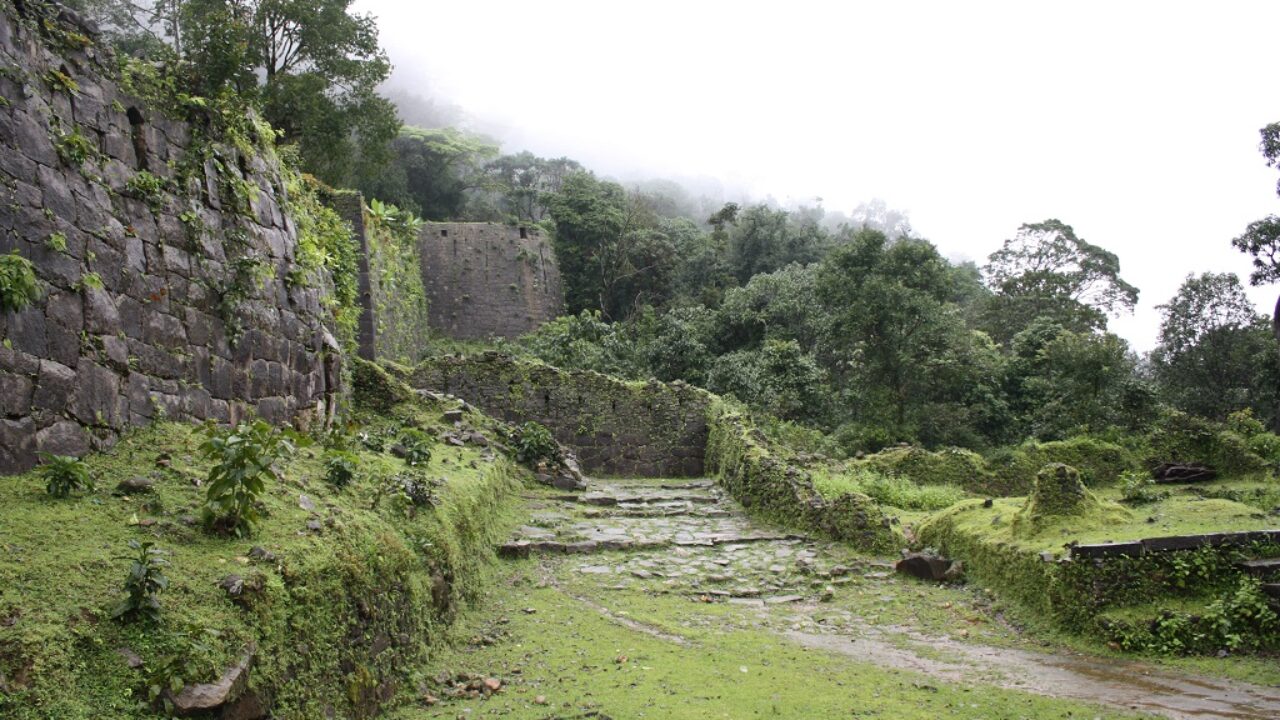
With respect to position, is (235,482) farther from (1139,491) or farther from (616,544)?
(1139,491)

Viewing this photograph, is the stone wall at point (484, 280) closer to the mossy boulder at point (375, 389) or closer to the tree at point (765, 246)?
the tree at point (765, 246)

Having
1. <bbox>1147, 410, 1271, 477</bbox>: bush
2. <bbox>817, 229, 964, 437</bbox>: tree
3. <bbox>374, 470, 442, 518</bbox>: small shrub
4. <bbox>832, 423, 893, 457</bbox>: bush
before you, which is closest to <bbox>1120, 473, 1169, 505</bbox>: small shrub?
<bbox>1147, 410, 1271, 477</bbox>: bush

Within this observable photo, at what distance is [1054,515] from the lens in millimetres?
7203

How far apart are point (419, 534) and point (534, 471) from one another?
7065 millimetres

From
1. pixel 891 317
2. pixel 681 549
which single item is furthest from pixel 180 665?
pixel 891 317

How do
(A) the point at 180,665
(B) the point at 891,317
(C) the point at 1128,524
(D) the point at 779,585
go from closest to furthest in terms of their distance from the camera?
(A) the point at 180,665
(C) the point at 1128,524
(D) the point at 779,585
(B) the point at 891,317

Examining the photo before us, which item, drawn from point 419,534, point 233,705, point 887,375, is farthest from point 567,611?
point 887,375

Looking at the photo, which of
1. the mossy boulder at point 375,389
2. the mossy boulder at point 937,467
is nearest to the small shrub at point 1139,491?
the mossy boulder at point 937,467

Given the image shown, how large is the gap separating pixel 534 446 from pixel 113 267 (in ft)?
26.5

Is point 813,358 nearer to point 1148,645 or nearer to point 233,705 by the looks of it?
point 1148,645

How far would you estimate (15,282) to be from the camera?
412 cm

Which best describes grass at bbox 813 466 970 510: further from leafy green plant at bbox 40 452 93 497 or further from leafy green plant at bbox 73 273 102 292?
leafy green plant at bbox 40 452 93 497

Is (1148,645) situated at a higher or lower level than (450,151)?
lower

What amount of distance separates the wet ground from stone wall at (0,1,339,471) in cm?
261
